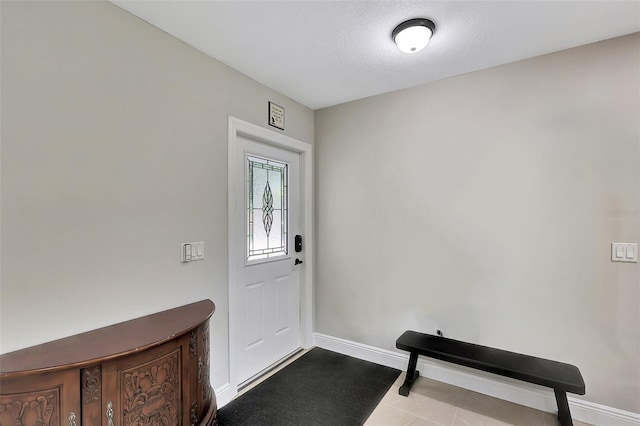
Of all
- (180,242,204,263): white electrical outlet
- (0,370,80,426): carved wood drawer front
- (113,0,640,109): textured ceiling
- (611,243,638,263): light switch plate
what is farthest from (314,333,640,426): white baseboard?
(113,0,640,109): textured ceiling

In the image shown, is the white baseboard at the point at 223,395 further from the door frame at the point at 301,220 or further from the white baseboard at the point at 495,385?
the white baseboard at the point at 495,385

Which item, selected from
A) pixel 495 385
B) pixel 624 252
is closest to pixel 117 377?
pixel 495 385

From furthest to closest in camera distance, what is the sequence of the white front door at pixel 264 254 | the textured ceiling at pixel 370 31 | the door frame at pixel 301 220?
the white front door at pixel 264 254 < the door frame at pixel 301 220 < the textured ceiling at pixel 370 31

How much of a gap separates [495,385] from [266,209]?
2327mm

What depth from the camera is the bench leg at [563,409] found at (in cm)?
184

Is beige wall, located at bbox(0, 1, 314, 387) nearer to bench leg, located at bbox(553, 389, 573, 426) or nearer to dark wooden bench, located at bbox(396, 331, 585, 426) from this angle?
dark wooden bench, located at bbox(396, 331, 585, 426)

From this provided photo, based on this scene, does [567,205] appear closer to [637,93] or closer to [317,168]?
[637,93]

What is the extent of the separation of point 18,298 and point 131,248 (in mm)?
495

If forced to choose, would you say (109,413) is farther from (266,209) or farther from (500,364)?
(500,364)

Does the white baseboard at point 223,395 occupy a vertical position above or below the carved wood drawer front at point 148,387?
below

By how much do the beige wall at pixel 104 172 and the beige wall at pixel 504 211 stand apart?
4.43ft

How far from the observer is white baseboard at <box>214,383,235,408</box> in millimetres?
2152

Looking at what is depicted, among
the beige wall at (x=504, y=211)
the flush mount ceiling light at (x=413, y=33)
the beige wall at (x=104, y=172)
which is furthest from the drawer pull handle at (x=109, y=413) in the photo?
the flush mount ceiling light at (x=413, y=33)

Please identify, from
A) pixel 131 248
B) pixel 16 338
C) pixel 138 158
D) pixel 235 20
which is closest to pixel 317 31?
pixel 235 20
